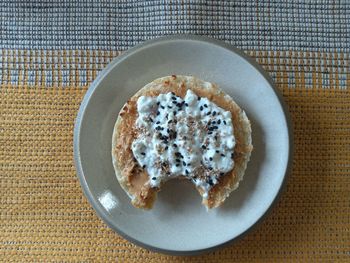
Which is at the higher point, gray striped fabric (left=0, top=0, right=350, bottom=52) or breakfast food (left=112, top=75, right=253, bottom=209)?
gray striped fabric (left=0, top=0, right=350, bottom=52)

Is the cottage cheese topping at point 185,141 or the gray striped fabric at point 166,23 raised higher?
the gray striped fabric at point 166,23

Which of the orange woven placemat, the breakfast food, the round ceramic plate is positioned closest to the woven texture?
the orange woven placemat

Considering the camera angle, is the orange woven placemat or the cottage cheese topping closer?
the cottage cheese topping

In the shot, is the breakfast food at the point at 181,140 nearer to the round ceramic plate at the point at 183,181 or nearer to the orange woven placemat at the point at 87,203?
the round ceramic plate at the point at 183,181

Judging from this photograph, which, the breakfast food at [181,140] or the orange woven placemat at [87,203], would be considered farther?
the orange woven placemat at [87,203]

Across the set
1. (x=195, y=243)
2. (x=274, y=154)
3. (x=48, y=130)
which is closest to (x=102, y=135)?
(x=48, y=130)

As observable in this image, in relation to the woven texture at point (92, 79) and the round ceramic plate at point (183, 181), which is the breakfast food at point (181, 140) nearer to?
the round ceramic plate at point (183, 181)

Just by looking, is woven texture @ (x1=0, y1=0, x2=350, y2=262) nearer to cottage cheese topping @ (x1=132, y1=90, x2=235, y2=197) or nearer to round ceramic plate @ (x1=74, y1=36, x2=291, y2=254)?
round ceramic plate @ (x1=74, y1=36, x2=291, y2=254)

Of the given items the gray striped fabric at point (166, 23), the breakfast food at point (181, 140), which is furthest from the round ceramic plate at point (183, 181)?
the gray striped fabric at point (166, 23)
